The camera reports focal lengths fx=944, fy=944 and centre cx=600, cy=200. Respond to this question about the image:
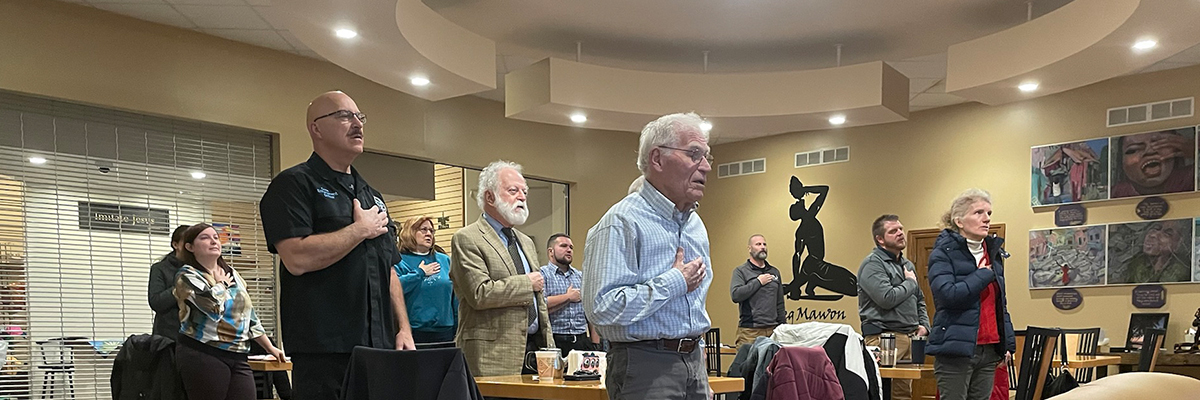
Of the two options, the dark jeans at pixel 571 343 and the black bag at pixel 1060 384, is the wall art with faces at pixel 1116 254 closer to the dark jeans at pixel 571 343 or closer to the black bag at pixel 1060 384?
the black bag at pixel 1060 384

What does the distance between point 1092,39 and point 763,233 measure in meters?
5.46

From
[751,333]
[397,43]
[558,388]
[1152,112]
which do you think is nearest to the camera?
[558,388]

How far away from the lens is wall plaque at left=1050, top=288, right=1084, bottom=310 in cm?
876

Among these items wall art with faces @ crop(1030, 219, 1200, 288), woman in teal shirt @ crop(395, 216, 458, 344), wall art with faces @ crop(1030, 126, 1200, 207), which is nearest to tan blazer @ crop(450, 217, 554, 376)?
woman in teal shirt @ crop(395, 216, 458, 344)

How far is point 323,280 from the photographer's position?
2492 mm

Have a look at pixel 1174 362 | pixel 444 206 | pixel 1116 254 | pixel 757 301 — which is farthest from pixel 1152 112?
pixel 444 206

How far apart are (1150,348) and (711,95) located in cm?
406

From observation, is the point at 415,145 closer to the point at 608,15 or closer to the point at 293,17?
the point at 608,15

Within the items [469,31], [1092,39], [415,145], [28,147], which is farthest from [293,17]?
[1092,39]

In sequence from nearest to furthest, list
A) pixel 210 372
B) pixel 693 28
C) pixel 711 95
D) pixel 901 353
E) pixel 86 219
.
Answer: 1. pixel 210 372
2. pixel 901 353
3. pixel 86 219
4. pixel 693 28
5. pixel 711 95

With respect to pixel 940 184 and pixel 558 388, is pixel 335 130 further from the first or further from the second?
pixel 940 184

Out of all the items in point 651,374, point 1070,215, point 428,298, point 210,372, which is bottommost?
point 210,372

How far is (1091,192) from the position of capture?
8.76m

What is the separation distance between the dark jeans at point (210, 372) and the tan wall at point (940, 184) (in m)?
7.47
